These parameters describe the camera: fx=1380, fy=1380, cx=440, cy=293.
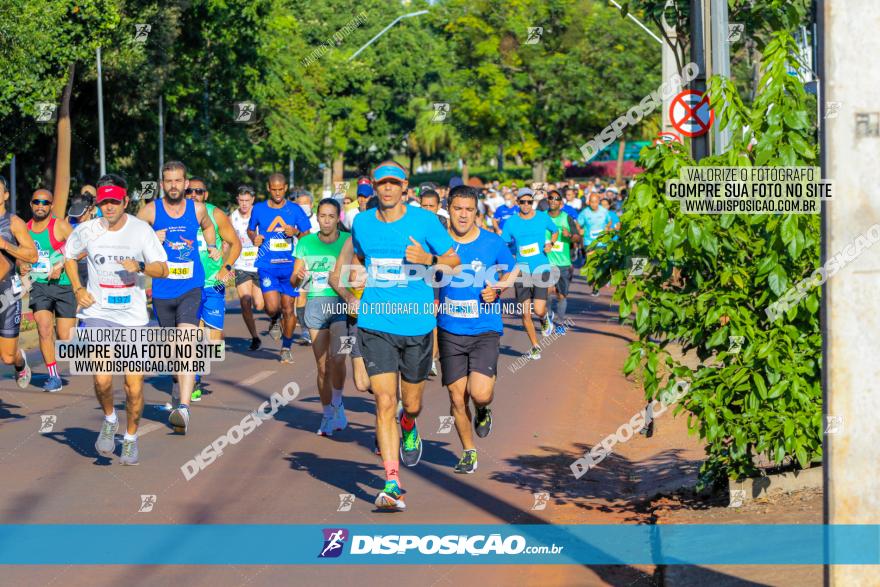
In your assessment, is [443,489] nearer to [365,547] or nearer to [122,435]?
[365,547]

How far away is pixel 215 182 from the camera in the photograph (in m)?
42.4

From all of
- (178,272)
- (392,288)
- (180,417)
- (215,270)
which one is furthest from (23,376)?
(392,288)

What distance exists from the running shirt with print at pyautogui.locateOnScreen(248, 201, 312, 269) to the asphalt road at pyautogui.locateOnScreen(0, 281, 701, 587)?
1664 millimetres

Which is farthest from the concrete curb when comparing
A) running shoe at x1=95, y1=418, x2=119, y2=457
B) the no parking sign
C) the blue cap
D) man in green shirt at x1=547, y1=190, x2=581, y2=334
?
man in green shirt at x1=547, y1=190, x2=581, y2=334

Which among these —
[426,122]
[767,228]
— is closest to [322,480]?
[767,228]

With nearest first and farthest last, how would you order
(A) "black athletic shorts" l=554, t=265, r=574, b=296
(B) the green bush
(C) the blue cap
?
(B) the green bush < (C) the blue cap < (A) "black athletic shorts" l=554, t=265, r=574, b=296

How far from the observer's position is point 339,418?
11656 millimetres

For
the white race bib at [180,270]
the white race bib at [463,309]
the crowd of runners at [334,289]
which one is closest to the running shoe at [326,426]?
the crowd of runners at [334,289]

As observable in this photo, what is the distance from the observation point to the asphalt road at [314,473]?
725 centimetres

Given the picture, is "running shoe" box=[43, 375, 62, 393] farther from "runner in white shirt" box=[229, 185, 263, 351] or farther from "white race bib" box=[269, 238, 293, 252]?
"runner in white shirt" box=[229, 185, 263, 351]

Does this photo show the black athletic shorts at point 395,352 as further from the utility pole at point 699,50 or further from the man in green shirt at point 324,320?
the utility pole at point 699,50

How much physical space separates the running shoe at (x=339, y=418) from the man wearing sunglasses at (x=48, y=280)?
3.40 meters

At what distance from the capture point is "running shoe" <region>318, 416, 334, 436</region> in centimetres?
1151

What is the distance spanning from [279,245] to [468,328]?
6.62m
